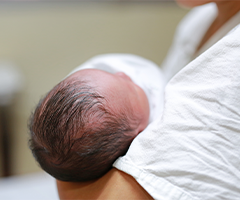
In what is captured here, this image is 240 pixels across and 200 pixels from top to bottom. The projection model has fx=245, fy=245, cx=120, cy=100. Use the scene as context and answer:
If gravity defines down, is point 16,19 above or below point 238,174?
above

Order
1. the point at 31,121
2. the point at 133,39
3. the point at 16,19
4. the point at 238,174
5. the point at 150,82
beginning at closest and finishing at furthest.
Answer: the point at 238,174, the point at 31,121, the point at 150,82, the point at 16,19, the point at 133,39

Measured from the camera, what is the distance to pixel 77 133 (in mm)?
466

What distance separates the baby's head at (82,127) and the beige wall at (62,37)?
110cm

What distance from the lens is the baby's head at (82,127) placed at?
1.54ft

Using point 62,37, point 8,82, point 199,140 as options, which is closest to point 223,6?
point 199,140

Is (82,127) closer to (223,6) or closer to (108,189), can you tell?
(108,189)

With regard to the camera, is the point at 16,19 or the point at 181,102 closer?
the point at 181,102

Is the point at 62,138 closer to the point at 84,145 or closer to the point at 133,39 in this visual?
the point at 84,145

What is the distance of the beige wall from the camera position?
1565 mm

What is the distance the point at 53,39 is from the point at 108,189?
1340mm

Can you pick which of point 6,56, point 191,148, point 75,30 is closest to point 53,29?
point 75,30

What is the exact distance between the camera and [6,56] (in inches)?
63.4

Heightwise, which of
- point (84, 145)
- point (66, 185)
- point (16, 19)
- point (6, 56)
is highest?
point (16, 19)

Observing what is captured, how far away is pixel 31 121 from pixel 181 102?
12.6 inches
